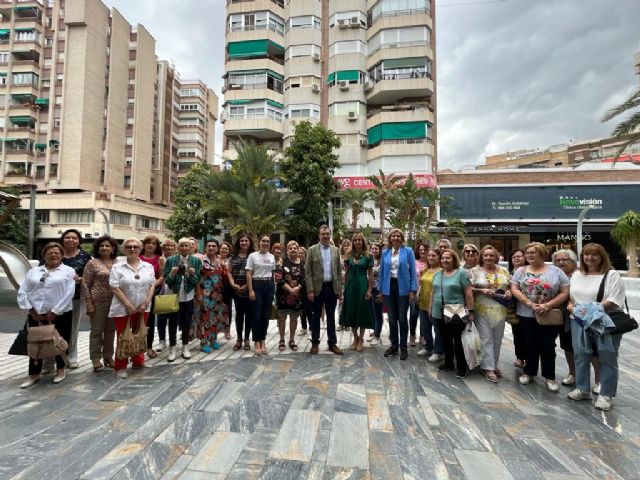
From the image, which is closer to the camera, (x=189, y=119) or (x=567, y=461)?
(x=567, y=461)

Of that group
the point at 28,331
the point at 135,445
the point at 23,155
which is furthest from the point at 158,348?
the point at 23,155

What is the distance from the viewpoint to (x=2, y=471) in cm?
257

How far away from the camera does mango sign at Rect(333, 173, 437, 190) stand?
91.5ft

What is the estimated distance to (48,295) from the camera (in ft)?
14.0

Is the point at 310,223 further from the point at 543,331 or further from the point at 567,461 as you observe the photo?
the point at 567,461

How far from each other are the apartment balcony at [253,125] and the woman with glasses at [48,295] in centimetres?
2688

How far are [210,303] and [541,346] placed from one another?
453cm

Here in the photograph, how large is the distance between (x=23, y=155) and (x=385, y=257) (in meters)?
43.8

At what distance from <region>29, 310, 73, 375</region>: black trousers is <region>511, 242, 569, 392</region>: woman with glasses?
17.9 ft

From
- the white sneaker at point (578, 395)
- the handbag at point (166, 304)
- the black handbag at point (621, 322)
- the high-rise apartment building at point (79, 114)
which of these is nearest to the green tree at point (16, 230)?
the high-rise apartment building at point (79, 114)

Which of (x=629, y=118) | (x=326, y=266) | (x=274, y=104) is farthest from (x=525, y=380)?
(x=274, y=104)

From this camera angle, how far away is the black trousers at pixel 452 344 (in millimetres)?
4691

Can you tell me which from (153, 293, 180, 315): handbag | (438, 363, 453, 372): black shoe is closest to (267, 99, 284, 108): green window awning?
(153, 293, 180, 315): handbag

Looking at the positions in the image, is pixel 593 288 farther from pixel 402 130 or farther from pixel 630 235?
pixel 402 130
